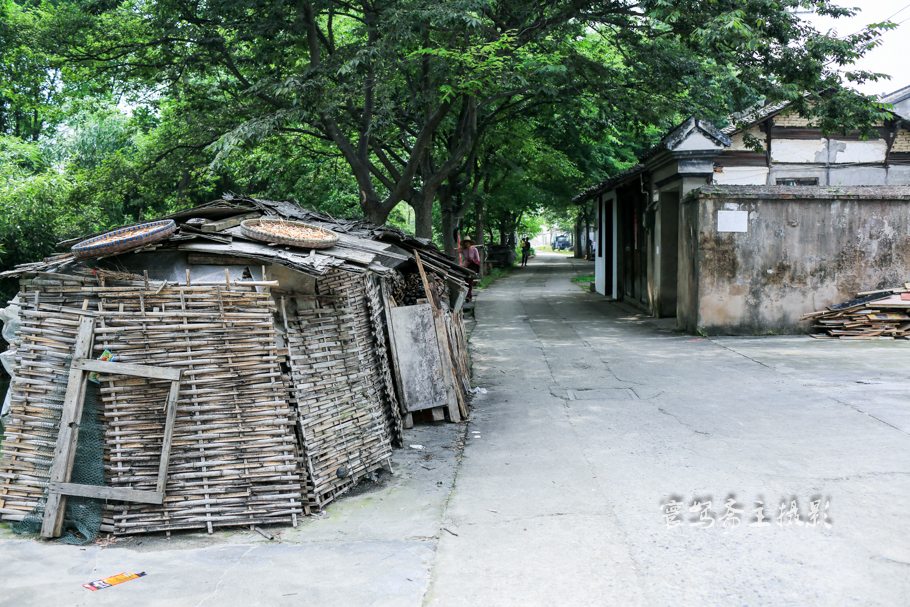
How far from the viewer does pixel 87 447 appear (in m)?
5.00

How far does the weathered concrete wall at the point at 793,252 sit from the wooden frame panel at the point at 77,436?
1050cm

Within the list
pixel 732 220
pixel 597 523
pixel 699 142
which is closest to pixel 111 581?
pixel 597 523

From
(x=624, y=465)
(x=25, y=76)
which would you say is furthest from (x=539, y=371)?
(x=25, y=76)

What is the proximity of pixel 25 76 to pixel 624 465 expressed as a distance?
14223mm

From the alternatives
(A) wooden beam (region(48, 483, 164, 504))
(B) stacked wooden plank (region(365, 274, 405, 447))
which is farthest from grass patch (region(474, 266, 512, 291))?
(A) wooden beam (region(48, 483, 164, 504))

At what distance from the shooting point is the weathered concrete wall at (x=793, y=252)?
12867 millimetres

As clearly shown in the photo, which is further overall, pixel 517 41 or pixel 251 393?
pixel 517 41

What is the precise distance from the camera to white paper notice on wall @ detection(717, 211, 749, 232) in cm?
1286

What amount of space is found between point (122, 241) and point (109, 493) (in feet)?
6.03

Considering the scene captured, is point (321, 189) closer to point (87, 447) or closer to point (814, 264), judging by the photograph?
point (814, 264)

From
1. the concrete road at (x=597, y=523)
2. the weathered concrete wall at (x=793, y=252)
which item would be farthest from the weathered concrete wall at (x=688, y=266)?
the concrete road at (x=597, y=523)

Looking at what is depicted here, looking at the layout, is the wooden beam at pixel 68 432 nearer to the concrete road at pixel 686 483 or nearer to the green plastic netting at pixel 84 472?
the green plastic netting at pixel 84 472

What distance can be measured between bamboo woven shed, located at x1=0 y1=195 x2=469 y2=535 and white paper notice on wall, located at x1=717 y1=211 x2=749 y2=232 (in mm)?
9276

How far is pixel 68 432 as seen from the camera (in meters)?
4.91
